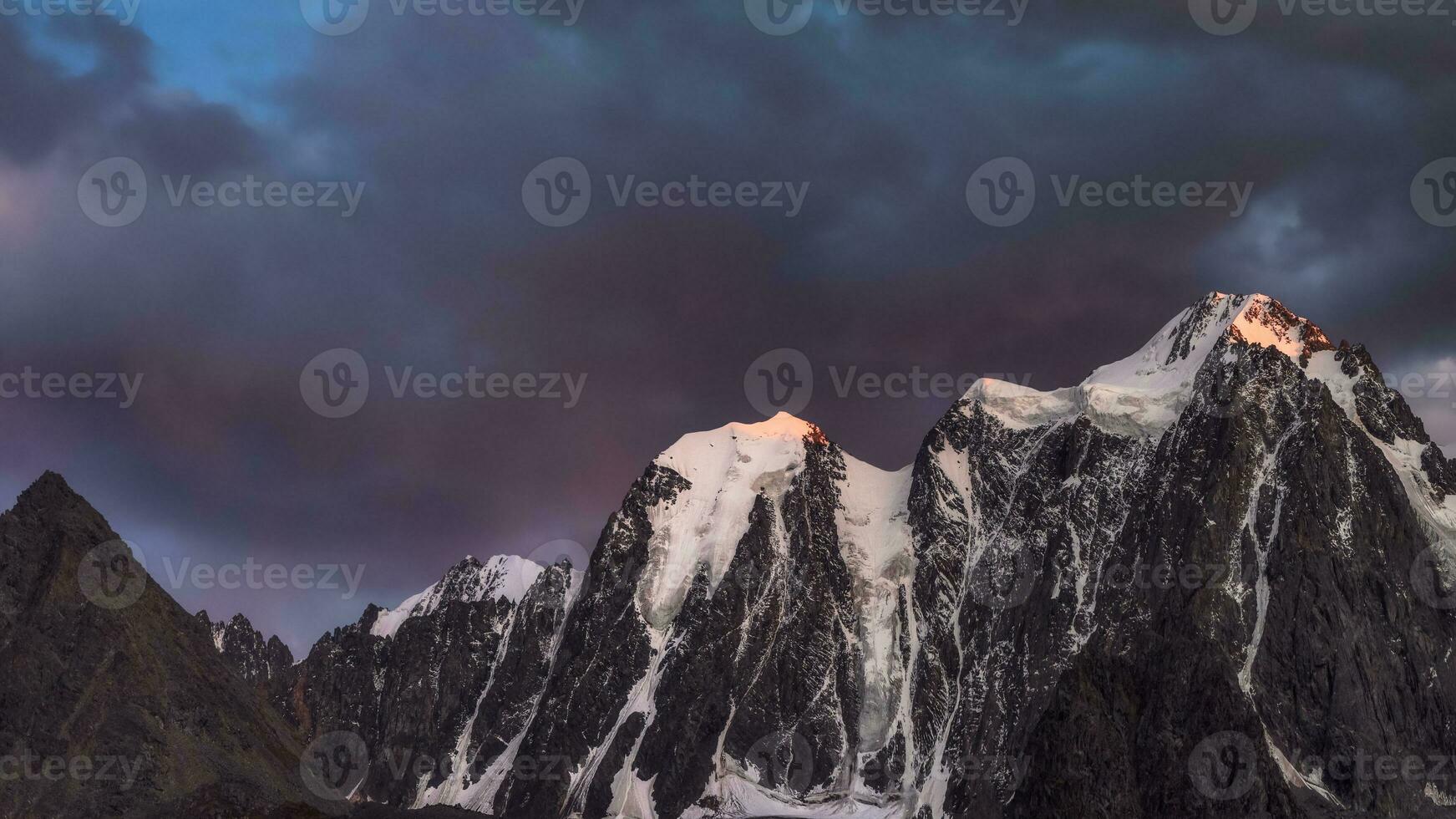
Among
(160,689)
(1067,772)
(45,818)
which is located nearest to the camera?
(1067,772)

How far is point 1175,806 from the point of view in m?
167

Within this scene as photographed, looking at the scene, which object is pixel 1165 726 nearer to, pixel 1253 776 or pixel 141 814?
pixel 1253 776

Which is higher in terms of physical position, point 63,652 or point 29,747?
point 63,652

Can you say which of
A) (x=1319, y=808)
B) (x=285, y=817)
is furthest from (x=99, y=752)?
(x=1319, y=808)

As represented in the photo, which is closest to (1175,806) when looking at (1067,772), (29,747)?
(1067,772)

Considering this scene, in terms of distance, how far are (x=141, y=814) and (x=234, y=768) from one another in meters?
16.2

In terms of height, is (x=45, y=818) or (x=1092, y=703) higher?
(x=1092, y=703)

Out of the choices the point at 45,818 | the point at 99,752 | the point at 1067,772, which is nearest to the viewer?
the point at 1067,772

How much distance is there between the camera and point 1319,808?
650ft

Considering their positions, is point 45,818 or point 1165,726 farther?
point 1165,726

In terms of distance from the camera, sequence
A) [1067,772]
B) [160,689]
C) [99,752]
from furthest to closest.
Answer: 1. [160,689]
2. [99,752]
3. [1067,772]

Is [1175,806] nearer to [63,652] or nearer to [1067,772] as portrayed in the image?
[1067,772]

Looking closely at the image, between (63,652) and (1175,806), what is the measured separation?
5290 inches

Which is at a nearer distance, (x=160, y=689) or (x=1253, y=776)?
(x=1253, y=776)
